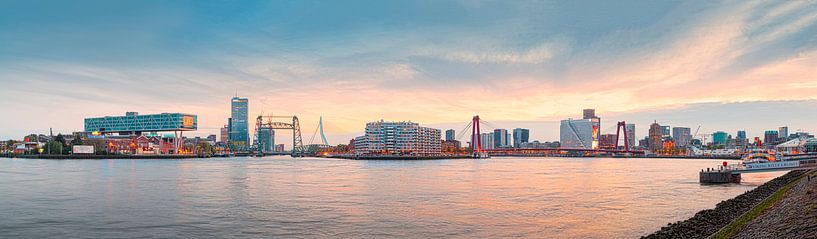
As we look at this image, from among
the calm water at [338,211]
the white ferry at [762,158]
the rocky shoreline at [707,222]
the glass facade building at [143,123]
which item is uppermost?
the glass facade building at [143,123]

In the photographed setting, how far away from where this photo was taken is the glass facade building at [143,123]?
17362 centimetres

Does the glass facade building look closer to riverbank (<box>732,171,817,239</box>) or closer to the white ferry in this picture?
the white ferry

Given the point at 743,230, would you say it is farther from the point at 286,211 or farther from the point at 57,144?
the point at 57,144

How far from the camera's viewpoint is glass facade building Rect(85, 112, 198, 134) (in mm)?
173625

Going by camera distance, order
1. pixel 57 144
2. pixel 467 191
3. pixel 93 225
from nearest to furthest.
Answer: pixel 93 225 < pixel 467 191 < pixel 57 144

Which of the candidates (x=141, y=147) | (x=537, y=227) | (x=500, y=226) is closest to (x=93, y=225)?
(x=500, y=226)

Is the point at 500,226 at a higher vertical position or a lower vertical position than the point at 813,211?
lower

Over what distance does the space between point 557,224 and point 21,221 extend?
24166mm

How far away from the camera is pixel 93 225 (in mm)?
23859

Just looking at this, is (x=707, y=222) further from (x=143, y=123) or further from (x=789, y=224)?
(x=143, y=123)

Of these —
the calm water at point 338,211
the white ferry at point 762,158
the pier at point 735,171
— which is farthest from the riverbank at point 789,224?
the white ferry at point 762,158

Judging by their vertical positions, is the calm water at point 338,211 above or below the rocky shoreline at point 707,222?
below

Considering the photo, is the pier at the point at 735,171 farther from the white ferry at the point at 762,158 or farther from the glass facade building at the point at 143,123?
the glass facade building at the point at 143,123

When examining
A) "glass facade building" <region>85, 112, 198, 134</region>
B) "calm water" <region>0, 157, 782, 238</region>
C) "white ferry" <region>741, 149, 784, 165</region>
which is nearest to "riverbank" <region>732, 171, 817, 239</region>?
"calm water" <region>0, 157, 782, 238</region>
